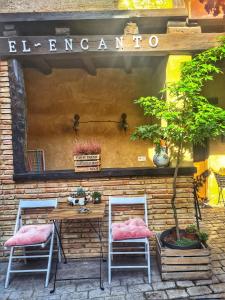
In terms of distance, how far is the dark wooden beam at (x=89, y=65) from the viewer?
4137mm

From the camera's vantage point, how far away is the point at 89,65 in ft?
15.7

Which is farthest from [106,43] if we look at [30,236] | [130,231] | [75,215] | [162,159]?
[30,236]

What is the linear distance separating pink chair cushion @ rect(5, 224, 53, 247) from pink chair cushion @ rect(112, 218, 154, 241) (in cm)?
85

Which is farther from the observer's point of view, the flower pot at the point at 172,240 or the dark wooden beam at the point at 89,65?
the dark wooden beam at the point at 89,65

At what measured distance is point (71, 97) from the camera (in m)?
5.77

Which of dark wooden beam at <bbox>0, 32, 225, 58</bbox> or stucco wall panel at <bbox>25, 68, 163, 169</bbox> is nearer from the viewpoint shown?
dark wooden beam at <bbox>0, 32, 225, 58</bbox>

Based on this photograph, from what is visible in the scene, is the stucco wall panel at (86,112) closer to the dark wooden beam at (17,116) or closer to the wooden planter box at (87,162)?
the dark wooden beam at (17,116)

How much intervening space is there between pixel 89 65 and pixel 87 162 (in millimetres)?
2000

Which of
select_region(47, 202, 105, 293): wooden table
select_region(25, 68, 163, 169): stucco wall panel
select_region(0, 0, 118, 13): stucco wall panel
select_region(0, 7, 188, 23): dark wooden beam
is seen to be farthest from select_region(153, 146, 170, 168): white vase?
select_region(0, 0, 118, 13): stucco wall panel

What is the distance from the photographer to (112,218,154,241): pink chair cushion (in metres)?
3.15

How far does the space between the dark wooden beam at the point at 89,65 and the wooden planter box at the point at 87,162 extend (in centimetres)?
150

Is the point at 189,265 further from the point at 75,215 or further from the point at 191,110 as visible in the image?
the point at 191,110

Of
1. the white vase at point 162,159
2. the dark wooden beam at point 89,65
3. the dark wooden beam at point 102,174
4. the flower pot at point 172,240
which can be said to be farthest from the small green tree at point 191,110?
the dark wooden beam at point 89,65

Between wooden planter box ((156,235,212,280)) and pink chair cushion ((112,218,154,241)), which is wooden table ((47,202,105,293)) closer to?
pink chair cushion ((112,218,154,241))
